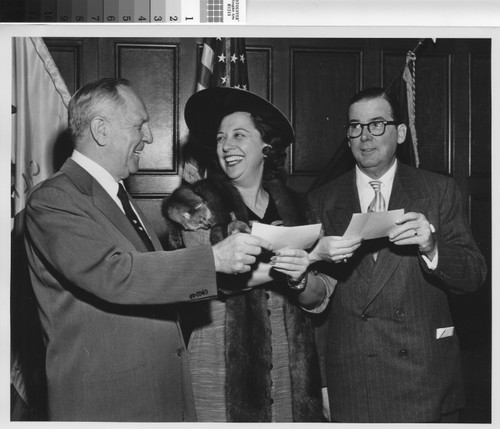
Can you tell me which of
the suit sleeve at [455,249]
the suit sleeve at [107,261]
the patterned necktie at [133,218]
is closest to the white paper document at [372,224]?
the suit sleeve at [455,249]

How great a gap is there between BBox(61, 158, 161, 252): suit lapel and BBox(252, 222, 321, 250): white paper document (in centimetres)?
29

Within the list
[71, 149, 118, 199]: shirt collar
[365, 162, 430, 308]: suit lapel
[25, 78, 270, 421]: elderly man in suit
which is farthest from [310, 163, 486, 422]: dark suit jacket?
[71, 149, 118, 199]: shirt collar

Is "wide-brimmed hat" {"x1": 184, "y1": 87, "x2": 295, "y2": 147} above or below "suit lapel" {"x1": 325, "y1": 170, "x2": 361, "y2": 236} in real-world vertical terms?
above

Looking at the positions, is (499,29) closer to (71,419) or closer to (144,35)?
(144,35)

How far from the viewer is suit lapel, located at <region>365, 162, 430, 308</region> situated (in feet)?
4.99

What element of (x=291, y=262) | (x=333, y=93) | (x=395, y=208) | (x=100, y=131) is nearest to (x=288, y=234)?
(x=291, y=262)

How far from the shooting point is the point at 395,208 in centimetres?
153

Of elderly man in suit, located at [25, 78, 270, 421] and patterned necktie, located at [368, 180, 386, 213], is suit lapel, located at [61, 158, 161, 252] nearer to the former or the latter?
elderly man in suit, located at [25, 78, 270, 421]

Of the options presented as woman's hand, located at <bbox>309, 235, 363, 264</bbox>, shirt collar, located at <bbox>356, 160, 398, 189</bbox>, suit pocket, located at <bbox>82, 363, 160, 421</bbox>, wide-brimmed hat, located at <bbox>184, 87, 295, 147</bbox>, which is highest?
wide-brimmed hat, located at <bbox>184, 87, 295, 147</bbox>

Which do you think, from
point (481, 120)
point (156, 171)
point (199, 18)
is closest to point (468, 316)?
point (481, 120)

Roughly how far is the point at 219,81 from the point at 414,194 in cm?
60

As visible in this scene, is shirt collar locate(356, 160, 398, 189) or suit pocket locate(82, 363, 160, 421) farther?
shirt collar locate(356, 160, 398, 189)

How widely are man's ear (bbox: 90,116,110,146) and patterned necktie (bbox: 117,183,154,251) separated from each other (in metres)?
0.12
